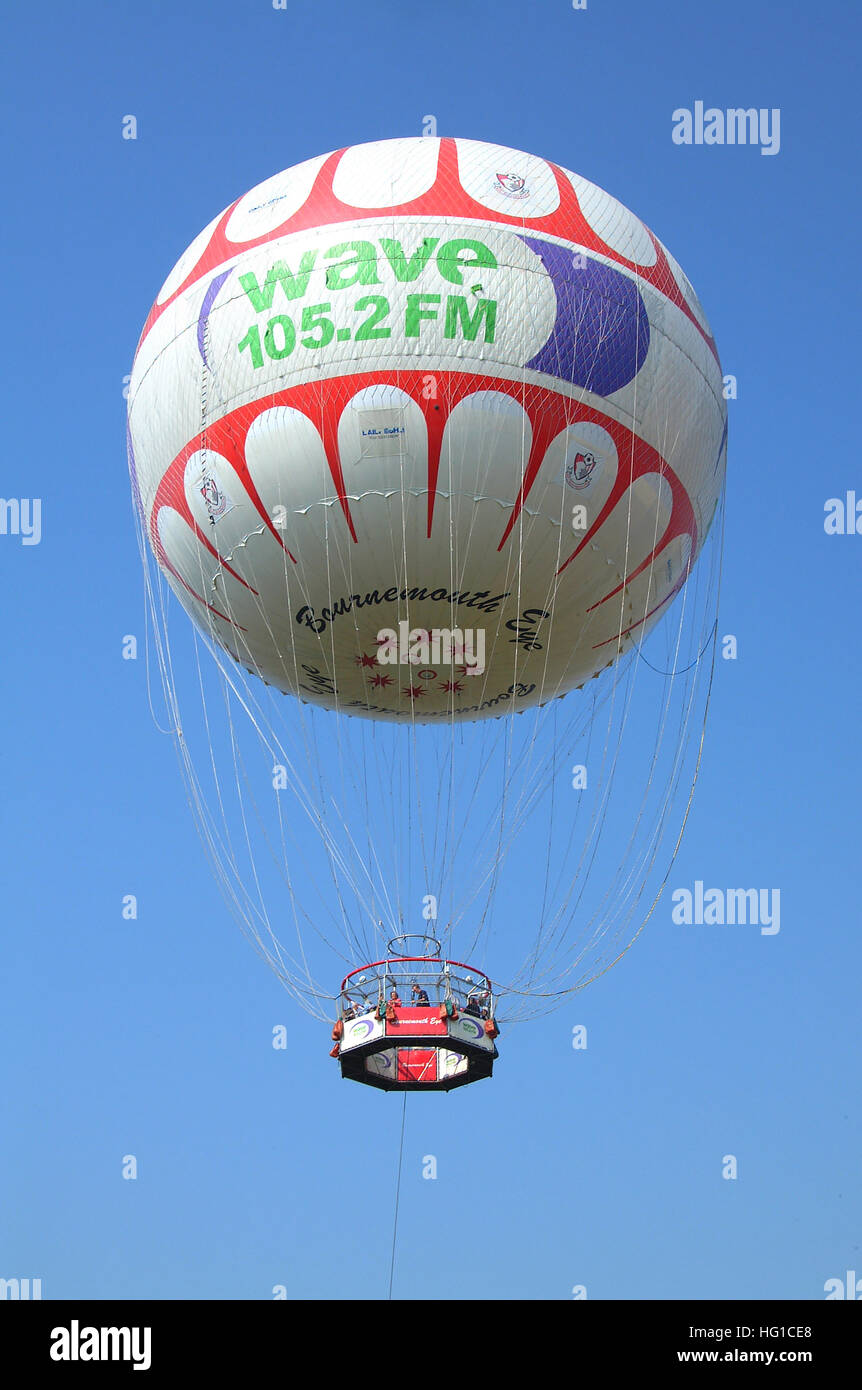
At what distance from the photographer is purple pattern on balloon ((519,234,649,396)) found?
22.1m

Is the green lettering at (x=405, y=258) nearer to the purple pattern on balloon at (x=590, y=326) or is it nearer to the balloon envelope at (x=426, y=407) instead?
the balloon envelope at (x=426, y=407)

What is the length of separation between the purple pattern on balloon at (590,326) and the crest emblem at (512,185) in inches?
34.9

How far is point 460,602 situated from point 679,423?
384cm

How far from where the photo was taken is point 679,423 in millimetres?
23359

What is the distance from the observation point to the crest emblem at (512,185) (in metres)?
22.6

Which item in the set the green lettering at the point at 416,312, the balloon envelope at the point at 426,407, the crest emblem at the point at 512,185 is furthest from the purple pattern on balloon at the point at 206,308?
the crest emblem at the point at 512,185

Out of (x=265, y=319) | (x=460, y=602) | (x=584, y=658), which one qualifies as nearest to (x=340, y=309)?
(x=265, y=319)

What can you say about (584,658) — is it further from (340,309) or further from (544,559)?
(340,309)

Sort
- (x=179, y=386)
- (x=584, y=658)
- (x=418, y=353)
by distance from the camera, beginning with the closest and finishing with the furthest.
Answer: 1. (x=418, y=353)
2. (x=179, y=386)
3. (x=584, y=658)

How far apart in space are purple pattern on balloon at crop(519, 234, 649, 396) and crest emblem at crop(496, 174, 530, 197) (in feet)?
2.91

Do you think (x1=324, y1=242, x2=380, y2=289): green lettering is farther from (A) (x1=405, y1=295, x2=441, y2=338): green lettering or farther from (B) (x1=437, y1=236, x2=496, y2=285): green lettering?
(B) (x1=437, y1=236, x2=496, y2=285): green lettering

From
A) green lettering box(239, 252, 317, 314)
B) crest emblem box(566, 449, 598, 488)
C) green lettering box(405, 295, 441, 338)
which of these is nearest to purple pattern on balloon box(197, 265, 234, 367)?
green lettering box(239, 252, 317, 314)

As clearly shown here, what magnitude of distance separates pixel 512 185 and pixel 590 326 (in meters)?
2.28

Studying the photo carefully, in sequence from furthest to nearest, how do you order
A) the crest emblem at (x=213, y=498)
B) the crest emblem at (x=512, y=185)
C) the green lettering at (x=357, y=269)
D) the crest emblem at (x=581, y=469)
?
1. the crest emblem at (x=213, y=498)
2. the crest emblem at (x=512, y=185)
3. the crest emblem at (x=581, y=469)
4. the green lettering at (x=357, y=269)
